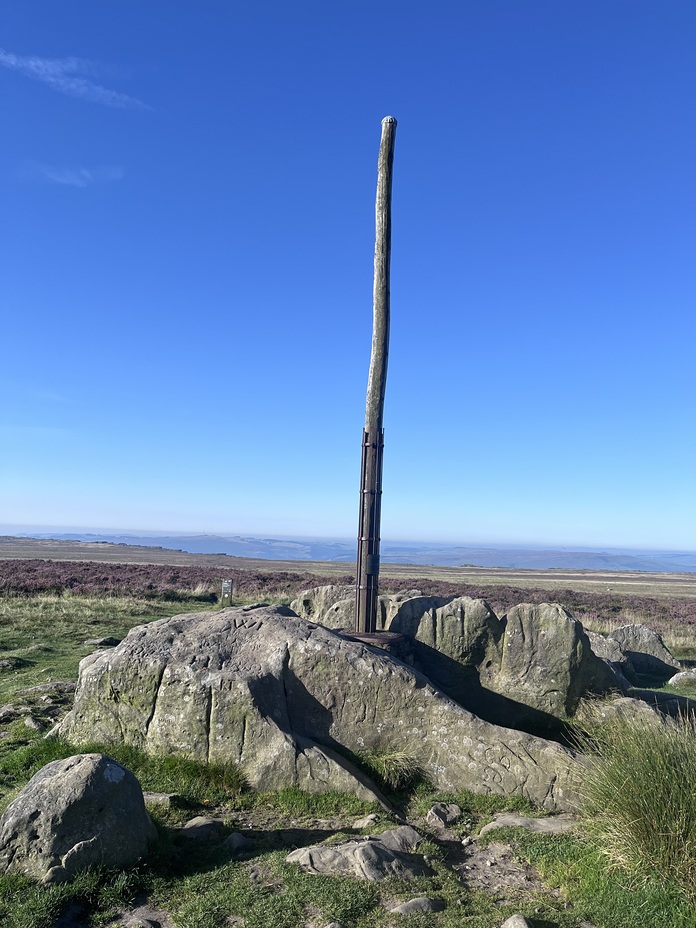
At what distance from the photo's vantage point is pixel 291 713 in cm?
1039

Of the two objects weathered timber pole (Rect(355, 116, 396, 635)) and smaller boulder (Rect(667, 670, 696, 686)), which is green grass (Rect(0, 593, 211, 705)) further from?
smaller boulder (Rect(667, 670, 696, 686))

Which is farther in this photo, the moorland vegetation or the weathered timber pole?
the weathered timber pole

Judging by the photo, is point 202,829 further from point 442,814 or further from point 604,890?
point 604,890

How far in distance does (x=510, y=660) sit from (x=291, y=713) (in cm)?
484

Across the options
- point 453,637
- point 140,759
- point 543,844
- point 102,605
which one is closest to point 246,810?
point 140,759

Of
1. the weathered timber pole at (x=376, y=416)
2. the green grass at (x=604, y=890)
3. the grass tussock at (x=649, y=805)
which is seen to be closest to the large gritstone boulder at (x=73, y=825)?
the green grass at (x=604, y=890)

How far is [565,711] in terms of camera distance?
499 inches

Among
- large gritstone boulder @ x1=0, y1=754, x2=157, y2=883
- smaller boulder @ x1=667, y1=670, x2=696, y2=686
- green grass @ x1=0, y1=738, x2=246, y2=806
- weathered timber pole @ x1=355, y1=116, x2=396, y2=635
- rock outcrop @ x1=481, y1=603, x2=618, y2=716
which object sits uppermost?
weathered timber pole @ x1=355, y1=116, x2=396, y2=635

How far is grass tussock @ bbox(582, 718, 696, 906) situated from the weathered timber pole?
7027 millimetres

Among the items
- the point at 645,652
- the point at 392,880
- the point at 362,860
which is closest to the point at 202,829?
the point at 362,860

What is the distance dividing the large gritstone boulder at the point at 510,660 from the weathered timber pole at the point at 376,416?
1039mm

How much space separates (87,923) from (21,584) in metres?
32.3

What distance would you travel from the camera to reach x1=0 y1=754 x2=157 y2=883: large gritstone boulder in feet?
22.0

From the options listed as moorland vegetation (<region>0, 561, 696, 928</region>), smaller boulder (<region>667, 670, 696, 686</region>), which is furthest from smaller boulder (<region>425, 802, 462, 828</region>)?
smaller boulder (<region>667, 670, 696, 686</region>)
